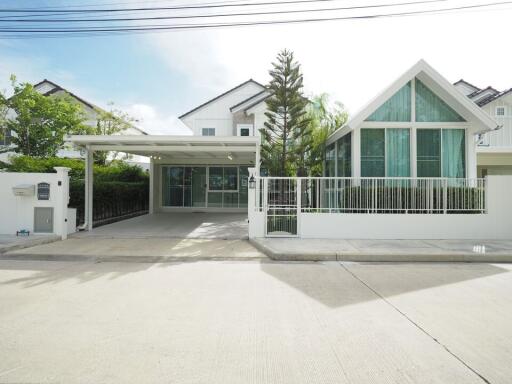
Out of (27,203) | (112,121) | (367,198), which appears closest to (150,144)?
(27,203)

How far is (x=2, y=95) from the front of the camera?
16.7 m

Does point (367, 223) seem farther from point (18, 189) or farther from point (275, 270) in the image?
point (18, 189)

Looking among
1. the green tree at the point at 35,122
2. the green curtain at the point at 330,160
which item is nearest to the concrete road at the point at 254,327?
the green curtain at the point at 330,160

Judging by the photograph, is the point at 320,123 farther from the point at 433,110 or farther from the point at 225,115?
the point at 225,115

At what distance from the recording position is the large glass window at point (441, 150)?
37.4 ft

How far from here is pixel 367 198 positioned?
400 inches

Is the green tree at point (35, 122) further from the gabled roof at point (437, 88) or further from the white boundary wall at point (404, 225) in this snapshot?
the gabled roof at point (437, 88)

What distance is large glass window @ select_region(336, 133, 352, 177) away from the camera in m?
12.1

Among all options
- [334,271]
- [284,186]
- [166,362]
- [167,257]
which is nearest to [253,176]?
[284,186]

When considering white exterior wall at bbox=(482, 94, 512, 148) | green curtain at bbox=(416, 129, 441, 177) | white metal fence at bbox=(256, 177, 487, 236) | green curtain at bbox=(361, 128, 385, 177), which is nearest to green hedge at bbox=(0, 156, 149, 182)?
white metal fence at bbox=(256, 177, 487, 236)

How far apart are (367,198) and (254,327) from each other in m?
7.36

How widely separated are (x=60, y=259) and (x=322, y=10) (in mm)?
11350

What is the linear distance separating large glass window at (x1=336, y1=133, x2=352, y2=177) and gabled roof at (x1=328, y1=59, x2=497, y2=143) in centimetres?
117

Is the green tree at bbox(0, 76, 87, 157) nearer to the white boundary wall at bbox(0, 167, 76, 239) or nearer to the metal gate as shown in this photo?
the white boundary wall at bbox(0, 167, 76, 239)
